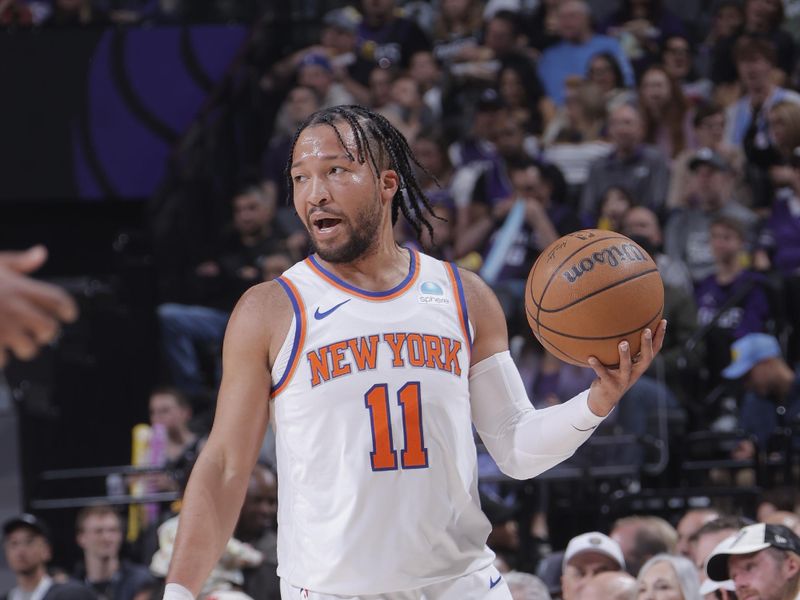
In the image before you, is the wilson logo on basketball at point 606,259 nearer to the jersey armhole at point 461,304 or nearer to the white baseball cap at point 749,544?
the jersey armhole at point 461,304

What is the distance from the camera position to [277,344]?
3678mm

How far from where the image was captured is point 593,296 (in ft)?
12.2

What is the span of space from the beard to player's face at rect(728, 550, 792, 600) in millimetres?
2310

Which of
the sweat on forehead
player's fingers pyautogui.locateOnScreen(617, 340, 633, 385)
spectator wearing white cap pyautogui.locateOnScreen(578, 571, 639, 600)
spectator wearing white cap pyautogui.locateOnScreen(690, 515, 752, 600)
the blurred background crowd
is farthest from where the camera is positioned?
the blurred background crowd

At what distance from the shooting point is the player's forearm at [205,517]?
11.4 ft

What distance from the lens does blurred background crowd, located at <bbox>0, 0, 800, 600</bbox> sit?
25.8 ft

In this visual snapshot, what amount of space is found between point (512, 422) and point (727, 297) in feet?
16.2

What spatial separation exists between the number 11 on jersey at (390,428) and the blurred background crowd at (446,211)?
2.32 metres

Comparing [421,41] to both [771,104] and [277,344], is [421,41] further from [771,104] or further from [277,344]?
[277,344]

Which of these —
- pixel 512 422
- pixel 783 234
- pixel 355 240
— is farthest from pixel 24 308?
pixel 783 234

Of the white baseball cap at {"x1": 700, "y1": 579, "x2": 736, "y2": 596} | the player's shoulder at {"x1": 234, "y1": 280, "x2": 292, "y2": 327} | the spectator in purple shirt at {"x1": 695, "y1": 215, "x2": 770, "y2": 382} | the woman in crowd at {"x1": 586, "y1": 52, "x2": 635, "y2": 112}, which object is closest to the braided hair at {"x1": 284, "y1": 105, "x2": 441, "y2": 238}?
the player's shoulder at {"x1": 234, "y1": 280, "x2": 292, "y2": 327}

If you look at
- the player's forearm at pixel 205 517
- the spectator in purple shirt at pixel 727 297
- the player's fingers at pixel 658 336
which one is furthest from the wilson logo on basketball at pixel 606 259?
the spectator in purple shirt at pixel 727 297

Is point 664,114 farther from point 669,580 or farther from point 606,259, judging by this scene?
point 606,259

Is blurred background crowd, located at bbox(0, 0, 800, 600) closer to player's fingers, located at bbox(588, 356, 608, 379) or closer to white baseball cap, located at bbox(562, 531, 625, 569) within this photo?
white baseball cap, located at bbox(562, 531, 625, 569)
